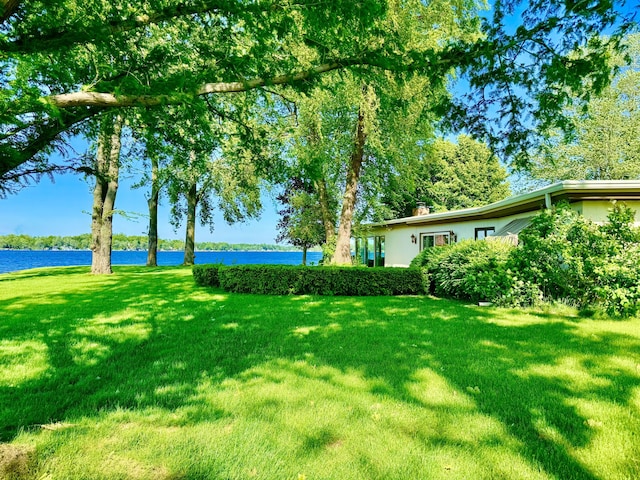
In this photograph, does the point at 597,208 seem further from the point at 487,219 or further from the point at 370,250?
the point at 370,250

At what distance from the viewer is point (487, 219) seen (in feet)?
49.3

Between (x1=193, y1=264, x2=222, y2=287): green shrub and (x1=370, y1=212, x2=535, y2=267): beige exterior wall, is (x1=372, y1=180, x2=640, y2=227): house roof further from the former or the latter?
(x1=193, y1=264, x2=222, y2=287): green shrub

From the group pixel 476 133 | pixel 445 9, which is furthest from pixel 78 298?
pixel 445 9

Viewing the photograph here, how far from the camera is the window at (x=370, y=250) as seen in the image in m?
24.2

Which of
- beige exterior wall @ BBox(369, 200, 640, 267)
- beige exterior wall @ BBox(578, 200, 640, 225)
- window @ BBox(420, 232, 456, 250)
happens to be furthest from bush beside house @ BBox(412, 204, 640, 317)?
window @ BBox(420, 232, 456, 250)

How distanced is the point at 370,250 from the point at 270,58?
2222 centimetres

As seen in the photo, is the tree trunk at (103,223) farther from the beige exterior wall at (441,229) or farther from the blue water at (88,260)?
the beige exterior wall at (441,229)

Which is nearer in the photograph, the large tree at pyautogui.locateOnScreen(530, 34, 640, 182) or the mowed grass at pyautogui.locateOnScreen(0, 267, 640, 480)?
the mowed grass at pyautogui.locateOnScreen(0, 267, 640, 480)

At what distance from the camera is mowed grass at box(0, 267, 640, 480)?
2457mm

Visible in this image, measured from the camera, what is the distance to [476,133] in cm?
433

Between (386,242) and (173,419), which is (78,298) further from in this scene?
(386,242)

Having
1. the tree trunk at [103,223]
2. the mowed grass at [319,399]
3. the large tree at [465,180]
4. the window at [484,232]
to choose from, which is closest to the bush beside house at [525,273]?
the mowed grass at [319,399]

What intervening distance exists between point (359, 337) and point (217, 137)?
12.2ft

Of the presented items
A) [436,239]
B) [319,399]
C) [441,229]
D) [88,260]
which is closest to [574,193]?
[319,399]
